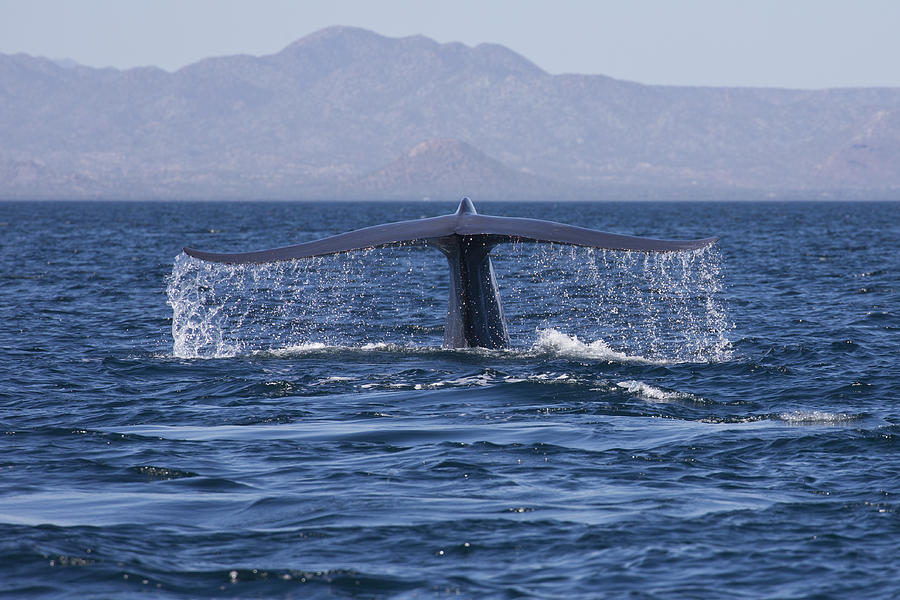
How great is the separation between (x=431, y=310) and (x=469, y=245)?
31.1 ft

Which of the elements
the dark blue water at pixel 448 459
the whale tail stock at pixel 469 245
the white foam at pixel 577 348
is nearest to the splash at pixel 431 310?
the white foam at pixel 577 348

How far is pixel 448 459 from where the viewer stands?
10719 mm

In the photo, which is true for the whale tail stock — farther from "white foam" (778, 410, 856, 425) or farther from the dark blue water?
"white foam" (778, 410, 856, 425)

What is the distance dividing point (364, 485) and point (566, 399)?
4.25 m

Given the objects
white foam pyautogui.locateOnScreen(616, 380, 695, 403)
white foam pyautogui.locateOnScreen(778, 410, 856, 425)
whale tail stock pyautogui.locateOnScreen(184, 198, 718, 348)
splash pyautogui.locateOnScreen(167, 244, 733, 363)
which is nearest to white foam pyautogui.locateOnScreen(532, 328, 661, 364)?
splash pyautogui.locateOnScreen(167, 244, 733, 363)

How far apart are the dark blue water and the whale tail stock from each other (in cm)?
45

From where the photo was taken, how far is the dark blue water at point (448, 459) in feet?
25.8

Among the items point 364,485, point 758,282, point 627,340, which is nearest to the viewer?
point 364,485

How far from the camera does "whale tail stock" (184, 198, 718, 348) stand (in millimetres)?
13078

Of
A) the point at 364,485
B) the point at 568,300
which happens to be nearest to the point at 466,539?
the point at 364,485

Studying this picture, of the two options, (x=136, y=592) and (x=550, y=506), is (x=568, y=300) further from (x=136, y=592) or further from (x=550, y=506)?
(x=136, y=592)

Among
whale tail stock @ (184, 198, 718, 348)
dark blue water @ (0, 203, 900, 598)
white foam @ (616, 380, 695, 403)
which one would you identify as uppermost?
whale tail stock @ (184, 198, 718, 348)

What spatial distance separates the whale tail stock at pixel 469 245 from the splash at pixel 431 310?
146 centimetres

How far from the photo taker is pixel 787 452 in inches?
429
